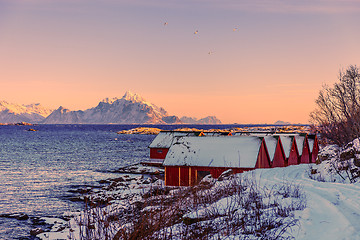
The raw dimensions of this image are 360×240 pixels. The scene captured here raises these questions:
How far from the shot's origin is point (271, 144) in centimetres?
3466

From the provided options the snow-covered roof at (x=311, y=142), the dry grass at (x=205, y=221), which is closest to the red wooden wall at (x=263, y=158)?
the snow-covered roof at (x=311, y=142)

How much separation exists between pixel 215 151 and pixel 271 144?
274 inches

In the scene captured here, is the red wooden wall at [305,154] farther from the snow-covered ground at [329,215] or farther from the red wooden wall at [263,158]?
the snow-covered ground at [329,215]

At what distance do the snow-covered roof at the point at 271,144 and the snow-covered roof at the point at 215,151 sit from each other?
327 centimetres

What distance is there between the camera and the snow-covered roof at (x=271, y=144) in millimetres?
33750

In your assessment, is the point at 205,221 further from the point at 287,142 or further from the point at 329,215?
the point at 287,142

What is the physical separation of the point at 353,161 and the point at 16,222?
74.1ft

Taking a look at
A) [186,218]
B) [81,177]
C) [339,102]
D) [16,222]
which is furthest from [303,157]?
[186,218]

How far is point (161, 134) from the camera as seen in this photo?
191ft

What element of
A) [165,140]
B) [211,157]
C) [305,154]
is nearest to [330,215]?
[211,157]

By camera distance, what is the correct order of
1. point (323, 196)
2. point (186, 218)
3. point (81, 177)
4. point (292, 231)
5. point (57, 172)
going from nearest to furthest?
point (292, 231) < point (186, 218) < point (323, 196) < point (81, 177) < point (57, 172)

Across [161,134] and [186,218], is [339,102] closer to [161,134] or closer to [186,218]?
[186,218]

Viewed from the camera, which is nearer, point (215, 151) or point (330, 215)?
point (330, 215)

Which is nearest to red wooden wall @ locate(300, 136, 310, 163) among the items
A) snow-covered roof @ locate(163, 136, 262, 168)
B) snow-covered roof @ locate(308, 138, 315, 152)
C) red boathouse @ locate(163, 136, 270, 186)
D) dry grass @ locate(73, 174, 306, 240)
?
snow-covered roof @ locate(308, 138, 315, 152)
